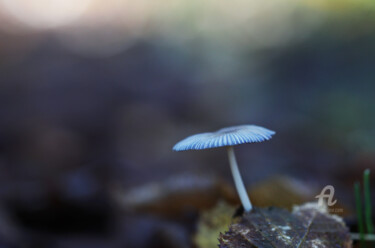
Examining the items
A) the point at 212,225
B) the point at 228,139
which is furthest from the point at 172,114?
the point at 228,139

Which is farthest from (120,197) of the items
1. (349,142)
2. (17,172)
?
(349,142)

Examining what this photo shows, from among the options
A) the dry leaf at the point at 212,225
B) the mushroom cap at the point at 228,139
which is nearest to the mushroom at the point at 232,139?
the mushroom cap at the point at 228,139

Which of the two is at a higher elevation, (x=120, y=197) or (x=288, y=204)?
(x=120, y=197)

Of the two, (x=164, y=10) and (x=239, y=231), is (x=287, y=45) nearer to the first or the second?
(x=164, y=10)

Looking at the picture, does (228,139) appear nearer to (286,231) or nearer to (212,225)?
(286,231)

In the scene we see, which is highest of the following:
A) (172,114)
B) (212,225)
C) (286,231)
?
(172,114)

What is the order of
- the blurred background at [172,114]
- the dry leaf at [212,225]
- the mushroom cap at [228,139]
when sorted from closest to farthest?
the mushroom cap at [228,139] → the dry leaf at [212,225] → the blurred background at [172,114]

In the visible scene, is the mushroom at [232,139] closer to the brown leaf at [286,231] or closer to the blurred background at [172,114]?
the brown leaf at [286,231]
